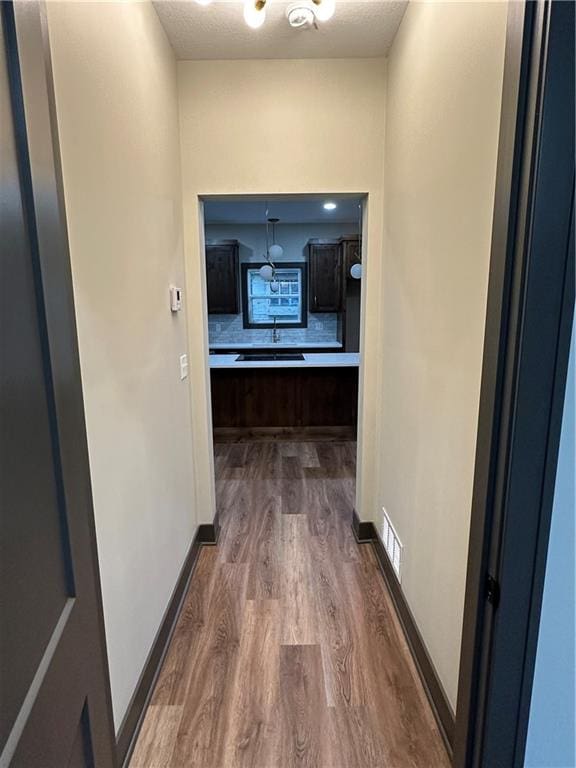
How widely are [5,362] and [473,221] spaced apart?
3.97ft

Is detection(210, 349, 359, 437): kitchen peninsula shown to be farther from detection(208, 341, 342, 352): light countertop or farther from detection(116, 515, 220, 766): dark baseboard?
detection(116, 515, 220, 766): dark baseboard

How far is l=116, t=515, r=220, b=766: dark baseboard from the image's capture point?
4.57ft

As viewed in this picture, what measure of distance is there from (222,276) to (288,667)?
5.44 m

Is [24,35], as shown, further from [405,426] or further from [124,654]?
[405,426]

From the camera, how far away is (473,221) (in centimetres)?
122

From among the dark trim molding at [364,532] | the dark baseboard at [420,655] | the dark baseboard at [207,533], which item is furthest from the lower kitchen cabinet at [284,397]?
the dark baseboard at [420,655]

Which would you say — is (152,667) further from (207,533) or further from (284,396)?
(284,396)

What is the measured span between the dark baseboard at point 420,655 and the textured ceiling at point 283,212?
4.03 m

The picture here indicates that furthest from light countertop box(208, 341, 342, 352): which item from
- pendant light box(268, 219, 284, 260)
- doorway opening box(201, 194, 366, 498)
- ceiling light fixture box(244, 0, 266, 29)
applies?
ceiling light fixture box(244, 0, 266, 29)

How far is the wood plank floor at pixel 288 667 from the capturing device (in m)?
1.45

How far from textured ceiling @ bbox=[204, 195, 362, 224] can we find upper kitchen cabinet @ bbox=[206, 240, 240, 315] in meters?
0.39

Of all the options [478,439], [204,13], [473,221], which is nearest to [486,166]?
[473,221]

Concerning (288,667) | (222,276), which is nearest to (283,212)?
(222,276)

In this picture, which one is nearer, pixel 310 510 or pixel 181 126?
pixel 181 126
